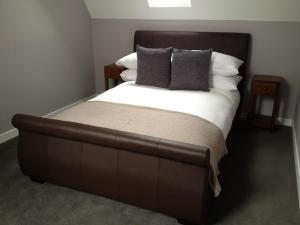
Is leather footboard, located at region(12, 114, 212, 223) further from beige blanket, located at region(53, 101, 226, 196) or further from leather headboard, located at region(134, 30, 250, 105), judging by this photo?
leather headboard, located at region(134, 30, 250, 105)

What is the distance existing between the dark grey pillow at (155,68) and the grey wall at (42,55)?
1.20m

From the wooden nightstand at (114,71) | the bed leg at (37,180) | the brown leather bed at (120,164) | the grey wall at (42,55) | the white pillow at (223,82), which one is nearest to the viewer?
the brown leather bed at (120,164)

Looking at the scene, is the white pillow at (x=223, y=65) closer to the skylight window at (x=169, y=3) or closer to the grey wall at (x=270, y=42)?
the grey wall at (x=270, y=42)

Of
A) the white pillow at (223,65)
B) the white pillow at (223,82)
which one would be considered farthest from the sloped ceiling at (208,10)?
the white pillow at (223,82)

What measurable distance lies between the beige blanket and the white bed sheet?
0.42 ft

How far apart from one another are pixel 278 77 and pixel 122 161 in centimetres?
244

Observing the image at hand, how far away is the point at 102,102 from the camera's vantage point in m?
2.59

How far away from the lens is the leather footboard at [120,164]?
5.43 ft

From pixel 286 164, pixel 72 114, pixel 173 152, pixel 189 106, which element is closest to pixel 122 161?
pixel 173 152

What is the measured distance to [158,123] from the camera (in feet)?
6.89

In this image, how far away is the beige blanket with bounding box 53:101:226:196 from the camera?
1.87 meters

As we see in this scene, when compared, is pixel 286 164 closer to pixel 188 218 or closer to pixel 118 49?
pixel 188 218

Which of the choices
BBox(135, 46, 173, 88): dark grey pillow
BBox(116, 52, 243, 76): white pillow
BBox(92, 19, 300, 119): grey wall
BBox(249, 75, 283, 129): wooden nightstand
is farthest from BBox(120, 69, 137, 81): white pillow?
BBox(249, 75, 283, 129): wooden nightstand

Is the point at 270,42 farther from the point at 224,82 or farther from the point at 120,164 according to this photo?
the point at 120,164
